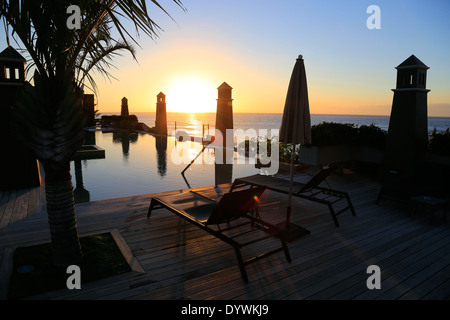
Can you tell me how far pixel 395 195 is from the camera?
217 inches

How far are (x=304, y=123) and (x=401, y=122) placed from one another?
13.2 ft

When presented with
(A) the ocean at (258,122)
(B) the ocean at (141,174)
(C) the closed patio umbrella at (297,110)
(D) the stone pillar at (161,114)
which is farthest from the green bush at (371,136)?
(A) the ocean at (258,122)

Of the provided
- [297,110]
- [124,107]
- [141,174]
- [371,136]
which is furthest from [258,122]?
[297,110]

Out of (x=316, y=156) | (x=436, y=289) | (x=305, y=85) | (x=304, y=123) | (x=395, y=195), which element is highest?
(x=305, y=85)

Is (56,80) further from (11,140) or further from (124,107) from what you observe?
(124,107)

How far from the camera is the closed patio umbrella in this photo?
13.3 feet

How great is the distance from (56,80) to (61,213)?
4.55 ft

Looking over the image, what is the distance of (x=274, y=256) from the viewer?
360cm

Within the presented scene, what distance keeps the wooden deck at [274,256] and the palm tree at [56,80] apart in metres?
1.14

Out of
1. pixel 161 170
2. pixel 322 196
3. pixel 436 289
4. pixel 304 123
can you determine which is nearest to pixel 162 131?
pixel 161 170

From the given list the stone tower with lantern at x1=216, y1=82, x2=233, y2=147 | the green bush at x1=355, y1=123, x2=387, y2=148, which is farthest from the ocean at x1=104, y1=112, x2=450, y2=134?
the green bush at x1=355, y1=123, x2=387, y2=148

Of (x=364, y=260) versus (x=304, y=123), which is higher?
(x=304, y=123)

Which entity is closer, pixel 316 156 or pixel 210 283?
pixel 210 283
